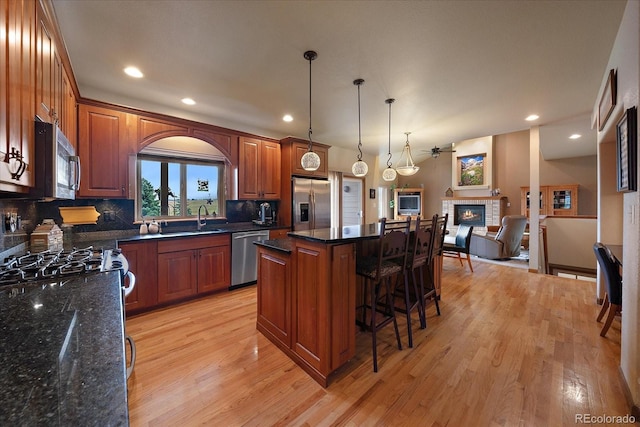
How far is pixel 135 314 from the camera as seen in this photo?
9.21 ft

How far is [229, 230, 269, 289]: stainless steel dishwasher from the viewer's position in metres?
3.56

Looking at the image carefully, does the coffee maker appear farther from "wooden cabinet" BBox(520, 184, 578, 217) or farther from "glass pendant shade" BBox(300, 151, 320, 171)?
"wooden cabinet" BBox(520, 184, 578, 217)

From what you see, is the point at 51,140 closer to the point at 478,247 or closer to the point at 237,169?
the point at 237,169

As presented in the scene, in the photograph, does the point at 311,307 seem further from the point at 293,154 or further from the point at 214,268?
the point at 293,154

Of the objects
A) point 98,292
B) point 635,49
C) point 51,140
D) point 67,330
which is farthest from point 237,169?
point 635,49

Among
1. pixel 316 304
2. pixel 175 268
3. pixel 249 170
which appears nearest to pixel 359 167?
pixel 249 170

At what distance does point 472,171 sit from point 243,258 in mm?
8146

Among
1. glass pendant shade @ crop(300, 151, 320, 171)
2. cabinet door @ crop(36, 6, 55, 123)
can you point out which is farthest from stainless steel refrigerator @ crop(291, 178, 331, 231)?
cabinet door @ crop(36, 6, 55, 123)

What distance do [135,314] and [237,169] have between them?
2.24 metres

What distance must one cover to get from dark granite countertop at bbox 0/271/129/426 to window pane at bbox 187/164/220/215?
108 inches

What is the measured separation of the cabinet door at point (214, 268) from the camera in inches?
129

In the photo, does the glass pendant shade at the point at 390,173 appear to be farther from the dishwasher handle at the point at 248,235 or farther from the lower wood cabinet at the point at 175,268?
the lower wood cabinet at the point at 175,268

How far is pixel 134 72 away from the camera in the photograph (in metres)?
2.55

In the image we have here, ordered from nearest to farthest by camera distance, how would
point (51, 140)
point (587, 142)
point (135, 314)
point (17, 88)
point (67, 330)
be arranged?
1. point (67, 330)
2. point (17, 88)
3. point (51, 140)
4. point (135, 314)
5. point (587, 142)
